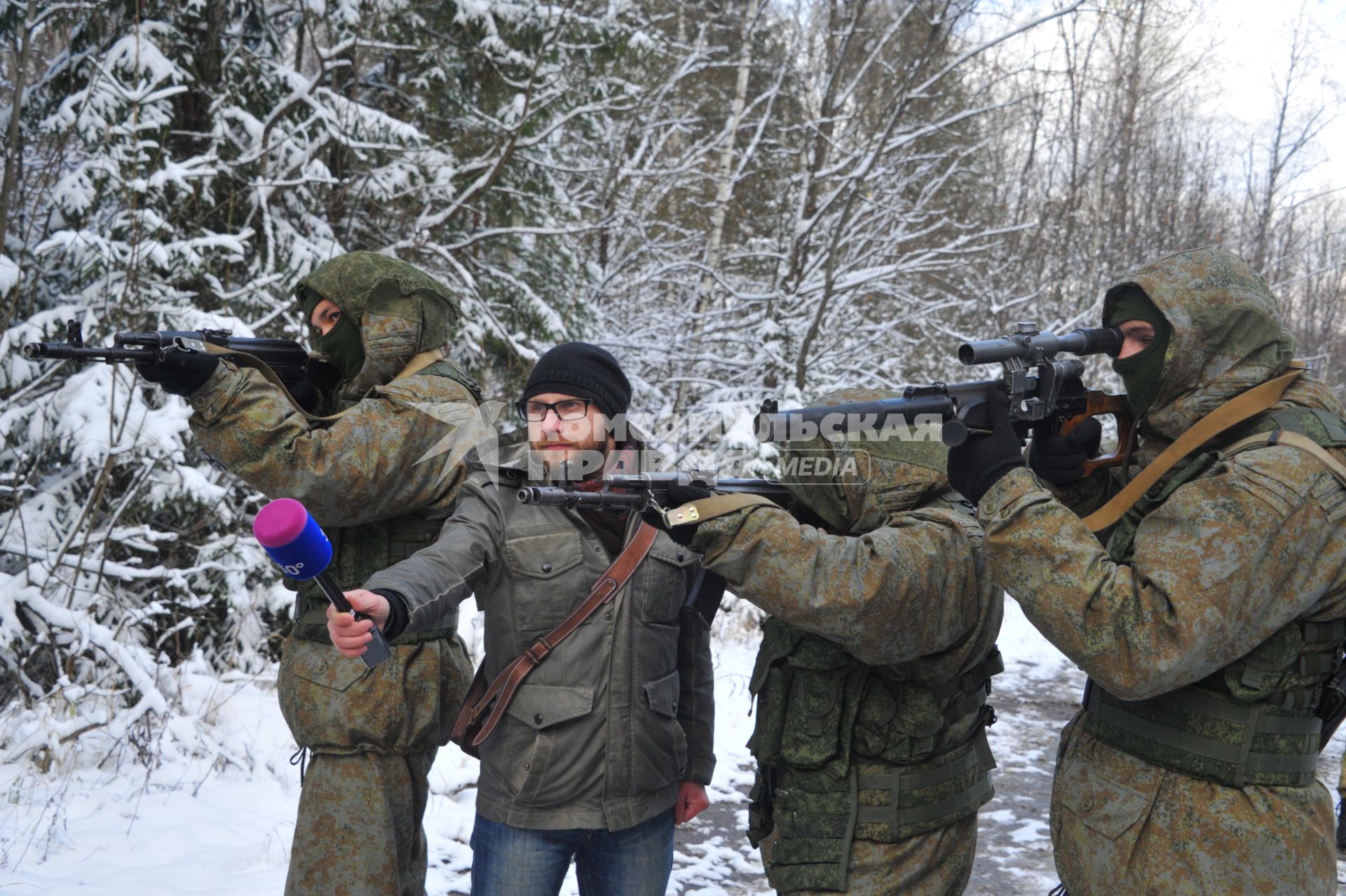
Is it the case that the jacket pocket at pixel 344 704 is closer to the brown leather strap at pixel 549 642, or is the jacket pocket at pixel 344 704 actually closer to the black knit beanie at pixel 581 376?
the brown leather strap at pixel 549 642

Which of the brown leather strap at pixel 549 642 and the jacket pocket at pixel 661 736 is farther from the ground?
the brown leather strap at pixel 549 642

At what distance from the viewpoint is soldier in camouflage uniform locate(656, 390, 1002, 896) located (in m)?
2.14

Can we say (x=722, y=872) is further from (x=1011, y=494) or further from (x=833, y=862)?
(x=1011, y=494)

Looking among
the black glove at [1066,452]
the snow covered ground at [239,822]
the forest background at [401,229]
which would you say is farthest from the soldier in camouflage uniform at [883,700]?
the forest background at [401,229]

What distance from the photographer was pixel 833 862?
2.28 metres

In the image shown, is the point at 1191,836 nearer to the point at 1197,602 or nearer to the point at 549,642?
the point at 1197,602

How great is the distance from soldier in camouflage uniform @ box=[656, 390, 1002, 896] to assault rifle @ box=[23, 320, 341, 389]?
5.01 ft

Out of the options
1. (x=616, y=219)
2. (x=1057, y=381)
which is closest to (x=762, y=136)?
Answer: (x=616, y=219)

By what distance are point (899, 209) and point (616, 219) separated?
120 inches

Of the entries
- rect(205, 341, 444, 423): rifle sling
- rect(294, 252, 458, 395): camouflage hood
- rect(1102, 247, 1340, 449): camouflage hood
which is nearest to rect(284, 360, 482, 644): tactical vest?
rect(205, 341, 444, 423): rifle sling

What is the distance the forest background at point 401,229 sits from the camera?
5.48 meters

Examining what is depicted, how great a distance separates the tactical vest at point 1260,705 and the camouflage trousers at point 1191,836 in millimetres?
42

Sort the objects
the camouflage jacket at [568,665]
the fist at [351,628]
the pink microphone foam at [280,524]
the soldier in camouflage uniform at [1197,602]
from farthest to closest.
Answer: the camouflage jacket at [568,665] → the soldier in camouflage uniform at [1197,602] → the fist at [351,628] → the pink microphone foam at [280,524]

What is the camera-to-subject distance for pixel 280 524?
1.36m
